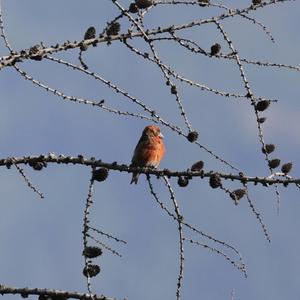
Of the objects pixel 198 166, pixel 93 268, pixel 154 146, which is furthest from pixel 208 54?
pixel 154 146

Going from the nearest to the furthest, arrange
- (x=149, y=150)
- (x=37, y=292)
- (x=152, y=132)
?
(x=37, y=292) → (x=149, y=150) → (x=152, y=132)

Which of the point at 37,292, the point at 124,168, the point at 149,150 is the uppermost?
the point at 149,150

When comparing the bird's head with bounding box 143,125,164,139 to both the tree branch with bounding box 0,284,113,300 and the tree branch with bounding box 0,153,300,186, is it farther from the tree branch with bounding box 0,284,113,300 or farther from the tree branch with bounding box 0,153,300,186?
the tree branch with bounding box 0,284,113,300

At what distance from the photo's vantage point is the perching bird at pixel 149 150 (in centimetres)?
952

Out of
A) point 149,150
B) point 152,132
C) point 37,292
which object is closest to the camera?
point 37,292

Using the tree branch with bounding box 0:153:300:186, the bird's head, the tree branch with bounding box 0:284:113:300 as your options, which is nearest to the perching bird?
the bird's head

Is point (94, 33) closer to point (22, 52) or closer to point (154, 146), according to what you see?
point (22, 52)

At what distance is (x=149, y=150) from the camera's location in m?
9.56

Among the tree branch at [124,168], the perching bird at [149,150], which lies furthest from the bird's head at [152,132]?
the tree branch at [124,168]

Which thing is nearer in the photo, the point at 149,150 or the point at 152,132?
the point at 149,150

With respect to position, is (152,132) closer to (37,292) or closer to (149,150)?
(149,150)

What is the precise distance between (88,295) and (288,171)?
1.28m

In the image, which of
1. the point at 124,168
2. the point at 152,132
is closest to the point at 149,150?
the point at 152,132

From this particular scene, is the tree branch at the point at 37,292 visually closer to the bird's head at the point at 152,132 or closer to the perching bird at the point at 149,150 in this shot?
the perching bird at the point at 149,150
